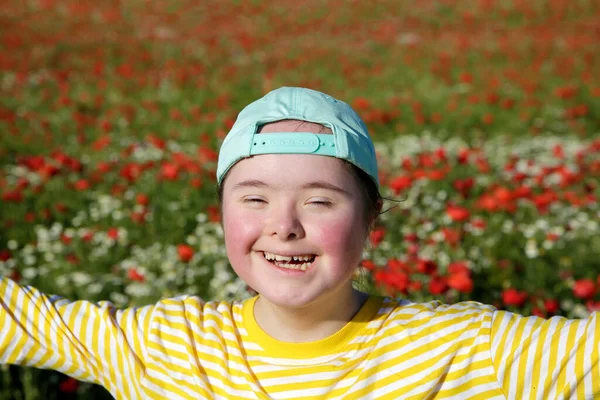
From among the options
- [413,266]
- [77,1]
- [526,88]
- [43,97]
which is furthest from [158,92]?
[77,1]

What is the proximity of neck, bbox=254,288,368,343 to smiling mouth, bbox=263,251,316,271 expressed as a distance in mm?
136

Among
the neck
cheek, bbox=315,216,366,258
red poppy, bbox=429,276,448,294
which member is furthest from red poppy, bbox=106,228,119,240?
cheek, bbox=315,216,366,258

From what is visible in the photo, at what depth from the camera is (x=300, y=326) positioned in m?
1.71

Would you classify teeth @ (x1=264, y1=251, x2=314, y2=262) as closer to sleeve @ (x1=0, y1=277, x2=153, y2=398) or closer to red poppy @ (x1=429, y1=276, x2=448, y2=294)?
sleeve @ (x1=0, y1=277, x2=153, y2=398)

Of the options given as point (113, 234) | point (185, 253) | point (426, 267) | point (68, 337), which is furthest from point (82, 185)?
point (68, 337)

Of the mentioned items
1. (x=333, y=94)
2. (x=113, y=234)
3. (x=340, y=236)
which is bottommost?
(x=333, y=94)

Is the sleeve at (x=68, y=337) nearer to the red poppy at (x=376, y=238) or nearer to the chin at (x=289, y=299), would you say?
the chin at (x=289, y=299)

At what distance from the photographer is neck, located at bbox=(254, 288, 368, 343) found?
170 cm

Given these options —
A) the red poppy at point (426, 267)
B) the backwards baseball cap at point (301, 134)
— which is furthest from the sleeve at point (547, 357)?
the red poppy at point (426, 267)

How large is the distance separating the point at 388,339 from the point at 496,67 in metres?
9.13

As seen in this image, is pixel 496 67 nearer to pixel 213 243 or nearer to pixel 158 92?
pixel 158 92

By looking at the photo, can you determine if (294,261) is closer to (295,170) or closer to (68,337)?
(295,170)

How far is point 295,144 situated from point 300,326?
46 centimetres

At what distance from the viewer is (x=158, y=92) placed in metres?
8.84
